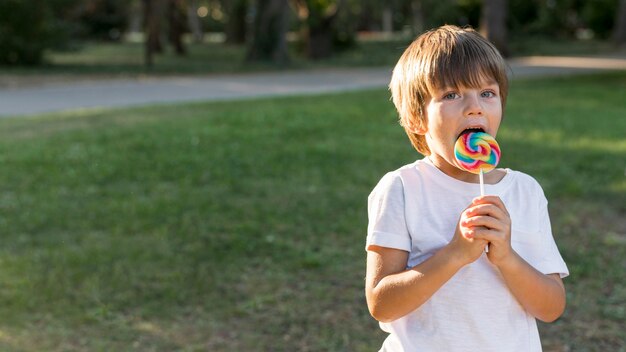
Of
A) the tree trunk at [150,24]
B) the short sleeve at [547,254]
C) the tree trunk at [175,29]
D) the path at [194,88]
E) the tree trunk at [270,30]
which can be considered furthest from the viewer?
the tree trunk at [175,29]

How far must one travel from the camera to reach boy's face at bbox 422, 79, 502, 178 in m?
2.01

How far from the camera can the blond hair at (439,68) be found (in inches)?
80.4

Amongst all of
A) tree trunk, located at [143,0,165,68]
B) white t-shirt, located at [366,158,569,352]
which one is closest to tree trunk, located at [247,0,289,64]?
tree trunk, located at [143,0,165,68]

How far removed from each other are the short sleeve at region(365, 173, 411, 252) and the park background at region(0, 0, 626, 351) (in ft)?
7.82

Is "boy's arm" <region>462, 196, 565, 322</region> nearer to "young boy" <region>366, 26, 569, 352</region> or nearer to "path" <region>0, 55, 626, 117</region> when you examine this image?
"young boy" <region>366, 26, 569, 352</region>

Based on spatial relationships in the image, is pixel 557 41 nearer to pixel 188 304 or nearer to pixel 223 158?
pixel 223 158

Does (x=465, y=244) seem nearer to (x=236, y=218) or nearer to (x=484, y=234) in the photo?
(x=484, y=234)

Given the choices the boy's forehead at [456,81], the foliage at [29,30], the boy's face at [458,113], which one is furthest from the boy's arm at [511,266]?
the foliage at [29,30]

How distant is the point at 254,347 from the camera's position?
170 inches

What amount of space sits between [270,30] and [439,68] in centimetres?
2277

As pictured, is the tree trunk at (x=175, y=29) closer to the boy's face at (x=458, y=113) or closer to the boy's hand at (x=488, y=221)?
the boy's face at (x=458, y=113)

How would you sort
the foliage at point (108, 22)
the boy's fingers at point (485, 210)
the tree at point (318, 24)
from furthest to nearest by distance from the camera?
the foliage at point (108, 22) → the tree at point (318, 24) → the boy's fingers at point (485, 210)

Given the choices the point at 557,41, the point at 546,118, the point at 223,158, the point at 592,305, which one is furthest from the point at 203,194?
the point at 557,41

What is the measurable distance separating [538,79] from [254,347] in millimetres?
15272
